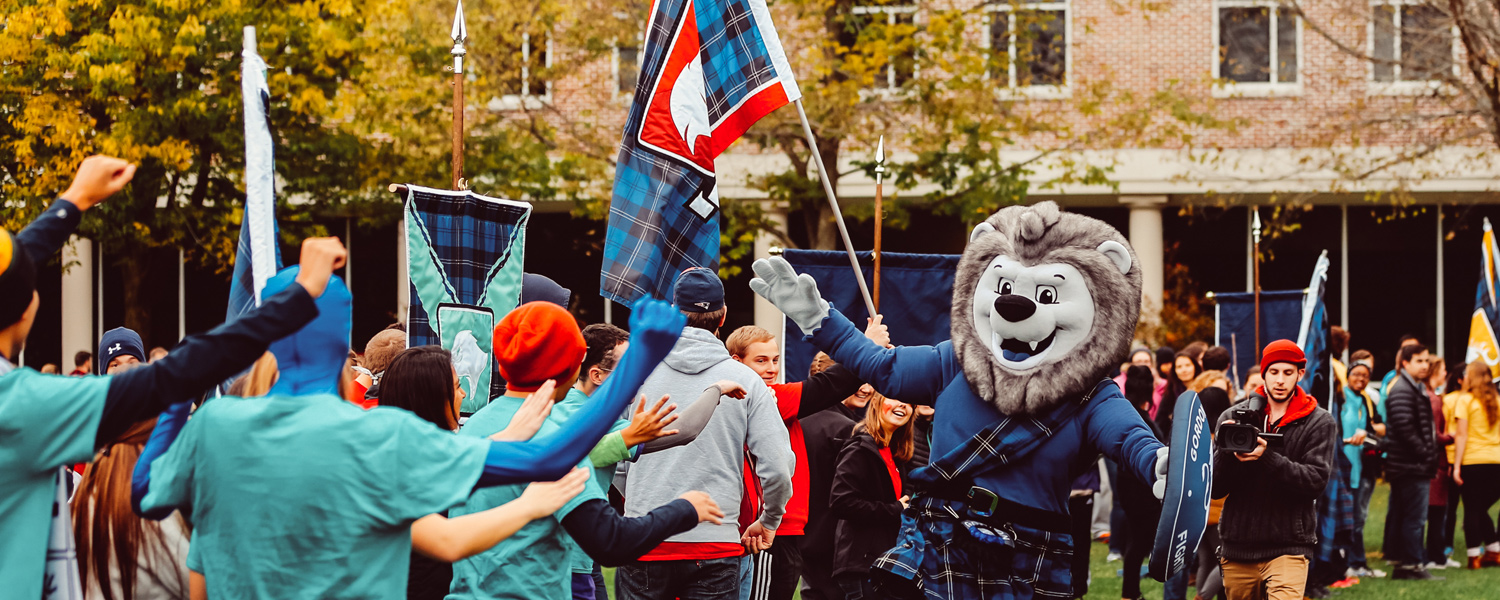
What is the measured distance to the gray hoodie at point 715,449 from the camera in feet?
15.6

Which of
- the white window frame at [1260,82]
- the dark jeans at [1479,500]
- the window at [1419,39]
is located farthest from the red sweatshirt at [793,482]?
the white window frame at [1260,82]

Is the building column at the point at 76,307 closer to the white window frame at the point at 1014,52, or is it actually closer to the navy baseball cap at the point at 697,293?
the white window frame at the point at 1014,52

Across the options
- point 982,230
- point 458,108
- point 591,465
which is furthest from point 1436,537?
point 591,465

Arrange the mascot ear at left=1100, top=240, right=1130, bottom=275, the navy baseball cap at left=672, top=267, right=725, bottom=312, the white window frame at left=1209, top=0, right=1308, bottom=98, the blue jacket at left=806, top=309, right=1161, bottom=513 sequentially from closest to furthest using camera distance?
the blue jacket at left=806, top=309, right=1161, bottom=513, the mascot ear at left=1100, top=240, right=1130, bottom=275, the navy baseball cap at left=672, top=267, right=725, bottom=312, the white window frame at left=1209, top=0, right=1308, bottom=98

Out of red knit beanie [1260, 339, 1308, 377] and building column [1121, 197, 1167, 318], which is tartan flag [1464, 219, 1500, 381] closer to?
red knit beanie [1260, 339, 1308, 377]

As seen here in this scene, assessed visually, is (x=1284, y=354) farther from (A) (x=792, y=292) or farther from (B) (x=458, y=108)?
(B) (x=458, y=108)

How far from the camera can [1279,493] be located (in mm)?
6164

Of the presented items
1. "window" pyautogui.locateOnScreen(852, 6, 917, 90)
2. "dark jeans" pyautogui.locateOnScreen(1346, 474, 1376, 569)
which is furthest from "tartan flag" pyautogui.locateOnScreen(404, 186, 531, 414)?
"window" pyautogui.locateOnScreen(852, 6, 917, 90)

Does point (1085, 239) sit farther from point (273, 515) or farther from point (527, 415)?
point (273, 515)

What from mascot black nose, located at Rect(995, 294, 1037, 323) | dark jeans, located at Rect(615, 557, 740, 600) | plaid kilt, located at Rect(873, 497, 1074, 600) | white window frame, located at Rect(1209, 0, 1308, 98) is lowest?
dark jeans, located at Rect(615, 557, 740, 600)

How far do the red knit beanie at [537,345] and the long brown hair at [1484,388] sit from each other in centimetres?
932

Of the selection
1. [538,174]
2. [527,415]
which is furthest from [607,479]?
[538,174]

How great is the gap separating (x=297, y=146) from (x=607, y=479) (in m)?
13.0

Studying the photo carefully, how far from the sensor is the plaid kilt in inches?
165
